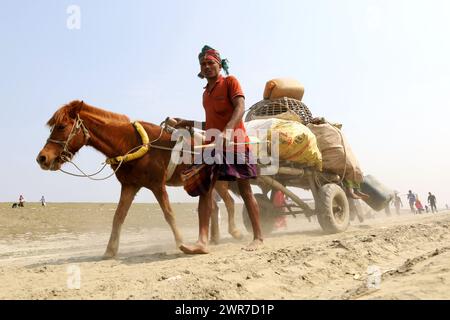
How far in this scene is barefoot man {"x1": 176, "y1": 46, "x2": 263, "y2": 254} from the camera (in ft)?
14.0

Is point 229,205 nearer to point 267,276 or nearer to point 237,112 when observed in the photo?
point 237,112

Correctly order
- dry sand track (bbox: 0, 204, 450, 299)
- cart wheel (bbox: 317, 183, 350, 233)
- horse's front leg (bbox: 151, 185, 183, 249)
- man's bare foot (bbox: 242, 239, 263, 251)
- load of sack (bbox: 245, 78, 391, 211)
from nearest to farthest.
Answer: dry sand track (bbox: 0, 204, 450, 299), man's bare foot (bbox: 242, 239, 263, 251), horse's front leg (bbox: 151, 185, 183, 249), load of sack (bbox: 245, 78, 391, 211), cart wheel (bbox: 317, 183, 350, 233)

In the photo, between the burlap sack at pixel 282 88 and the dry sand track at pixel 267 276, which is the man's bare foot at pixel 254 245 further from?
the burlap sack at pixel 282 88

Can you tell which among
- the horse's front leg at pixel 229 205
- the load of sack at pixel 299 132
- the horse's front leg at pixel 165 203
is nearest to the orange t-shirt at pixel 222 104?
the horse's front leg at pixel 165 203

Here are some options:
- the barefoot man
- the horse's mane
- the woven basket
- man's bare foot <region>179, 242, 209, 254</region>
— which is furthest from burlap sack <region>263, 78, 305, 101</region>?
man's bare foot <region>179, 242, 209, 254</region>

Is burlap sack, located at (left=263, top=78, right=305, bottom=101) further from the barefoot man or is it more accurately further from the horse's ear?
the horse's ear

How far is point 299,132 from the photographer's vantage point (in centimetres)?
646

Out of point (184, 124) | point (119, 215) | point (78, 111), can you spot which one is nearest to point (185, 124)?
point (184, 124)

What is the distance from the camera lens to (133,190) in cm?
507

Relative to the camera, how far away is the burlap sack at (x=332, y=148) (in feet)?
24.6

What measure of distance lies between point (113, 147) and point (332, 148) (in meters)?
4.37
